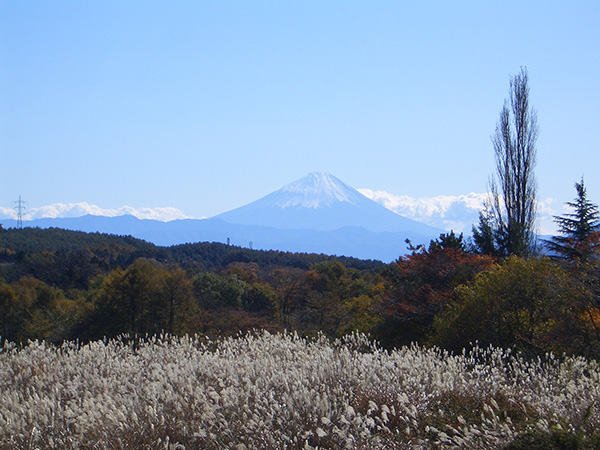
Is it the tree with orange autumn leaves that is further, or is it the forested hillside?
the tree with orange autumn leaves

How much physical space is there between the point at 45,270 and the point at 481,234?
50.5 meters

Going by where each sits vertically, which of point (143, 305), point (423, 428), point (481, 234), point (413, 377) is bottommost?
point (143, 305)

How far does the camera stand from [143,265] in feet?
116

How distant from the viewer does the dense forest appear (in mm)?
11477

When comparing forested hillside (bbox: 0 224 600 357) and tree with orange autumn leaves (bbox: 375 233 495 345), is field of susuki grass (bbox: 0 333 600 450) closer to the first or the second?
forested hillside (bbox: 0 224 600 357)

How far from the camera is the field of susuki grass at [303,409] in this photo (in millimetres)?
4645

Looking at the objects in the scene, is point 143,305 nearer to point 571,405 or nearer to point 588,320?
point 588,320

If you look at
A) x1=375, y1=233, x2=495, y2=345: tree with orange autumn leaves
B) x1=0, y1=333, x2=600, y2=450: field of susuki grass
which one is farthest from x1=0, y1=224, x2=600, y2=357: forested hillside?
x1=0, y1=333, x2=600, y2=450: field of susuki grass

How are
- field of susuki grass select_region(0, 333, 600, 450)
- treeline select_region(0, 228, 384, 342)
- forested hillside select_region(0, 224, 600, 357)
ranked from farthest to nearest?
treeline select_region(0, 228, 384, 342) < forested hillside select_region(0, 224, 600, 357) < field of susuki grass select_region(0, 333, 600, 450)

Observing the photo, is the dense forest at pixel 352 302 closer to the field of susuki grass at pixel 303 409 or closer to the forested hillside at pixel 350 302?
the forested hillside at pixel 350 302

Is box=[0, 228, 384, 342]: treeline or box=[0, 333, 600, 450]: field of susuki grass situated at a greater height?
box=[0, 333, 600, 450]: field of susuki grass

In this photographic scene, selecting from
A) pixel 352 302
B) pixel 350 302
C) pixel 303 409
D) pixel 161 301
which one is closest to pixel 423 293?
pixel 303 409

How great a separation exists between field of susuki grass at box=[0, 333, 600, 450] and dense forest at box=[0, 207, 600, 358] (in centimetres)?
482

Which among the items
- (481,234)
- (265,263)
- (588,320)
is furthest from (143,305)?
(265,263)
